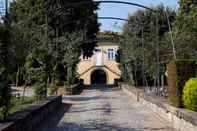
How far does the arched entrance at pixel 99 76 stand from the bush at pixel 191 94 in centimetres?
7661

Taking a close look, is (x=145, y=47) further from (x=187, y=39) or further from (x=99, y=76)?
(x=99, y=76)

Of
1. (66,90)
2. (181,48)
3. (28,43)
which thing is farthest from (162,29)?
(28,43)

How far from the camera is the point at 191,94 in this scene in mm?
16344

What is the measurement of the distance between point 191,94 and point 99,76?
78142mm

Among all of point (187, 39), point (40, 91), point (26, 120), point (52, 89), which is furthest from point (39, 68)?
point (26, 120)

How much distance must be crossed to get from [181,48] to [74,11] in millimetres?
31525

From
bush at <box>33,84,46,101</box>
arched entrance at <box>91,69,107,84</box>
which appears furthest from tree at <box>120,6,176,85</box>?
arched entrance at <box>91,69,107,84</box>

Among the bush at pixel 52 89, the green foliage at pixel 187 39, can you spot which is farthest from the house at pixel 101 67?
the green foliage at pixel 187 39

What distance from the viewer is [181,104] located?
58.5 ft

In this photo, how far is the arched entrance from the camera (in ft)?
308

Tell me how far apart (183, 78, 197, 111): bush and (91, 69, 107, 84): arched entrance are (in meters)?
76.6

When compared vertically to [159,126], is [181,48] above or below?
above

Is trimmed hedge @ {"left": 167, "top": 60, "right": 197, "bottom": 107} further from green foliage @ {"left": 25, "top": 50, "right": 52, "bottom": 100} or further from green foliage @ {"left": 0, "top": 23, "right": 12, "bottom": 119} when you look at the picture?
green foliage @ {"left": 25, "top": 50, "right": 52, "bottom": 100}

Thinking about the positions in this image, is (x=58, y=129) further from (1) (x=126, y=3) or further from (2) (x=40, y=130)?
(1) (x=126, y=3)
